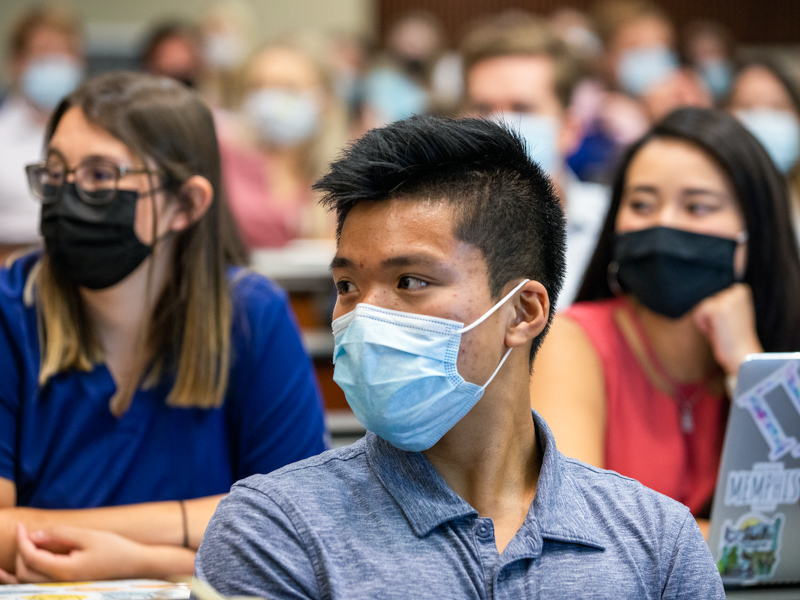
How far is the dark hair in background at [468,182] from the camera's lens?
1259 millimetres

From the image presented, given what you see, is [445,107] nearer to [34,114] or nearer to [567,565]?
[34,114]

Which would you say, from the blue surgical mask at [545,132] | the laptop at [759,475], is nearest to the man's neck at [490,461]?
the laptop at [759,475]

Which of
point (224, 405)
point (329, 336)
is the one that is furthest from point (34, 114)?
point (224, 405)

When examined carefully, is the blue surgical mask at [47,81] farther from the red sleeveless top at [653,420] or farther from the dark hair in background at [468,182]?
the dark hair in background at [468,182]

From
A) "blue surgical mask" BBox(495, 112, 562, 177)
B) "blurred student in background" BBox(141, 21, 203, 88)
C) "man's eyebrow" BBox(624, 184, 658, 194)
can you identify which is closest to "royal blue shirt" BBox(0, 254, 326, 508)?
"man's eyebrow" BBox(624, 184, 658, 194)

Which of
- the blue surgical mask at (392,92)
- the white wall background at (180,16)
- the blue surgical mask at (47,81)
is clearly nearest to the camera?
the blue surgical mask at (47,81)

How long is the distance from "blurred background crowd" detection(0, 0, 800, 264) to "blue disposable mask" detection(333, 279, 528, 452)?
1.40 feet

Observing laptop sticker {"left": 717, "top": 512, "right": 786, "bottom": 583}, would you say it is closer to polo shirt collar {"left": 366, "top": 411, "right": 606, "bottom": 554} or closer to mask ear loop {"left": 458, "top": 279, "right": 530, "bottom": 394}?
polo shirt collar {"left": 366, "top": 411, "right": 606, "bottom": 554}

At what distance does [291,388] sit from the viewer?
6.33ft

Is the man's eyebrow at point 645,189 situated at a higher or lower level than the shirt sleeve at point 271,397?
higher

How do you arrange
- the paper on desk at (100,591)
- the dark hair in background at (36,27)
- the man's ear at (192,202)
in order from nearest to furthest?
1. the paper on desk at (100,591)
2. the man's ear at (192,202)
3. the dark hair in background at (36,27)

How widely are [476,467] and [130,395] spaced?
0.88 metres

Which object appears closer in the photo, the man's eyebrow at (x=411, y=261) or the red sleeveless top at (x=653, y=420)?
the man's eyebrow at (x=411, y=261)

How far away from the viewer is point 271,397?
1.91m
